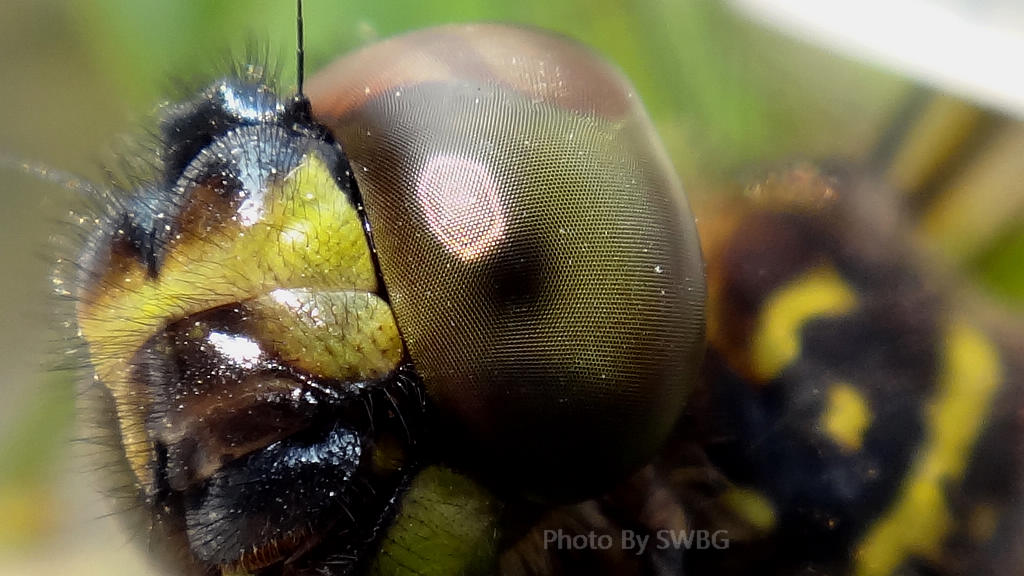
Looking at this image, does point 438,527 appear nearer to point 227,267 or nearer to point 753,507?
point 227,267

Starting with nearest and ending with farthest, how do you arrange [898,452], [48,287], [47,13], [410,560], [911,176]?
[410,560], [48,287], [898,452], [911,176], [47,13]

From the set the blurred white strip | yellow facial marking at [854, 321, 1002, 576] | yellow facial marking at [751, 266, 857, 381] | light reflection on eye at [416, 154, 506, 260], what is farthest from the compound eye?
the blurred white strip

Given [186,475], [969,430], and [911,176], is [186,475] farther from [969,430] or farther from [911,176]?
[911,176]

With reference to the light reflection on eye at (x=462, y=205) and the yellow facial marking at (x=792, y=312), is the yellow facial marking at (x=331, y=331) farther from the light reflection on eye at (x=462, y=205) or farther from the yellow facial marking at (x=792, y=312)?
the yellow facial marking at (x=792, y=312)

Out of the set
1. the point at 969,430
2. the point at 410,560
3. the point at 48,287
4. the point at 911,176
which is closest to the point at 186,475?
the point at 410,560

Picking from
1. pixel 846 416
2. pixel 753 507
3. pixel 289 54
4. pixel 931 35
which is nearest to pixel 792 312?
pixel 846 416

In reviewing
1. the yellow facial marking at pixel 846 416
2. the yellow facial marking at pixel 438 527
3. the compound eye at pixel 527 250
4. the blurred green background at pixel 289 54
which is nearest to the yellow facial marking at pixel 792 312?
the yellow facial marking at pixel 846 416
